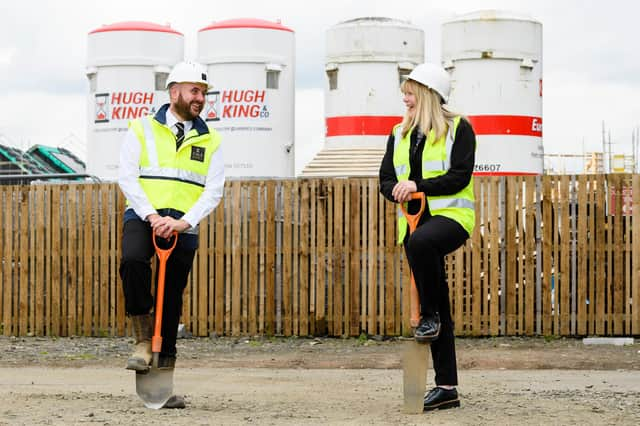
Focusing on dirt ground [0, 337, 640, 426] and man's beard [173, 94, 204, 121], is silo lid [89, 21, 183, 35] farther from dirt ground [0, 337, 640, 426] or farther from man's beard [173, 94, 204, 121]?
man's beard [173, 94, 204, 121]

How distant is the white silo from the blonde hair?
52.6ft

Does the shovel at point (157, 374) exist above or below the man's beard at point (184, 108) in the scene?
below

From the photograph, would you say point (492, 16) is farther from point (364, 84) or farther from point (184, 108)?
point (184, 108)

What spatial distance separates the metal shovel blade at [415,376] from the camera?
8758mm

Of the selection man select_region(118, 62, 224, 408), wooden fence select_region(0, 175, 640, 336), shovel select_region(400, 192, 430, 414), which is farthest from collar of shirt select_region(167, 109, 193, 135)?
wooden fence select_region(0, 175, 640, 336)

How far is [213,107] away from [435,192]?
1697cm

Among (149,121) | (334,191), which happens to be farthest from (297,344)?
(149,121)

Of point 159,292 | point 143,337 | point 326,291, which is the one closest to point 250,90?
point 326,291

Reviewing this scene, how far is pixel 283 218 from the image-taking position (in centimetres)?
1698

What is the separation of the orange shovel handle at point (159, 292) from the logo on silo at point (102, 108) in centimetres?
1824

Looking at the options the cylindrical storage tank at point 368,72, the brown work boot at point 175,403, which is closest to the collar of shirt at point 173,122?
the brown work boot at point 175,403

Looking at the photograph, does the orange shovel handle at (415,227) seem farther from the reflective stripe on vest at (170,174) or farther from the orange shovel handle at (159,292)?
the orange shovel handle at (159,292)

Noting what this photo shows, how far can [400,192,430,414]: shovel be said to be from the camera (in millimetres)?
8758

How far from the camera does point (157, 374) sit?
29.8ft
